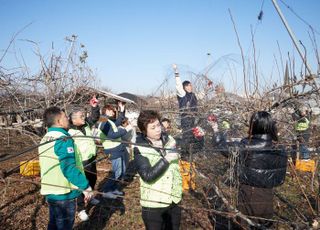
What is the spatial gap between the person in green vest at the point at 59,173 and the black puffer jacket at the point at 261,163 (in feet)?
4.57

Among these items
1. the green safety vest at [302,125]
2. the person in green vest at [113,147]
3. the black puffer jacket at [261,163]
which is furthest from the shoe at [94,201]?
the green safety vest at [302,125]

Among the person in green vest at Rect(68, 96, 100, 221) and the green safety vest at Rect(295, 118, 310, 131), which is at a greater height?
the green safety vest at Rect(295, 118, 310, 131)

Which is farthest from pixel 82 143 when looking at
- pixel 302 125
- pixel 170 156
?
pixel 302 125

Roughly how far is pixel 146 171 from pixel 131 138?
14.4 feet

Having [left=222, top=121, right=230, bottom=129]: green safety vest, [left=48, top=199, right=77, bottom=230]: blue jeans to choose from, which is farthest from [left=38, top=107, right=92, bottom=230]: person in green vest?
[left=222, top=121, right=230, bottom=129]: green safety vest

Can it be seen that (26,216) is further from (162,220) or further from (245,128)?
(245,128)

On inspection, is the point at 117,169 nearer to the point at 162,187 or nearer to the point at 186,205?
the point at 186,205

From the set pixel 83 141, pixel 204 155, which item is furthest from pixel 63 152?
pixel 83 141

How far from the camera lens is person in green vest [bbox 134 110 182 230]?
6.90 feet

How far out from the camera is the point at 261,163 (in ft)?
8.20

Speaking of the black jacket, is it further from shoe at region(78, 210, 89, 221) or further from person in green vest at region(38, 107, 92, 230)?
shoe at region(78, 210, 89, 221)

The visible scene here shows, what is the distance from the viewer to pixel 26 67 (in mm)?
4957

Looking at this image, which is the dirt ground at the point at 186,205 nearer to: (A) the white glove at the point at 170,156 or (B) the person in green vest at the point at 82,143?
(B) the person in green vest at the point at 82,143

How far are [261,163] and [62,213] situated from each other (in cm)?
193
